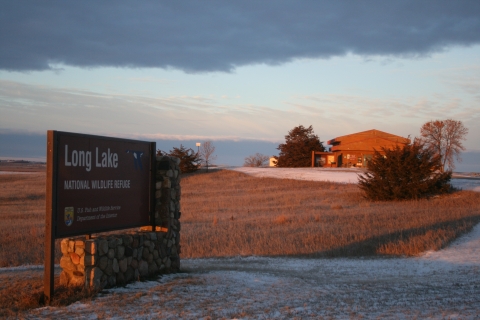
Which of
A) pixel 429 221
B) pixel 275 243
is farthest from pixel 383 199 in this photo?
pixel 275 243

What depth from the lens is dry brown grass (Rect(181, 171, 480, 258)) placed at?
13.5 m

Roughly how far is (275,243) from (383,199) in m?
15.9

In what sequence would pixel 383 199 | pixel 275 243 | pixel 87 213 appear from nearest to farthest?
pixel 87 213, pixel 275 243, pixel 383 199

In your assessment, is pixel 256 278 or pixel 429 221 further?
pixel 429 221

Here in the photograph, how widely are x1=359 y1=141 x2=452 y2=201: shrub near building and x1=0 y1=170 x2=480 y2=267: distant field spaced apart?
101 centimetres

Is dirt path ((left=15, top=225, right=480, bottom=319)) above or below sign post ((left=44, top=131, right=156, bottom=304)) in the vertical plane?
below

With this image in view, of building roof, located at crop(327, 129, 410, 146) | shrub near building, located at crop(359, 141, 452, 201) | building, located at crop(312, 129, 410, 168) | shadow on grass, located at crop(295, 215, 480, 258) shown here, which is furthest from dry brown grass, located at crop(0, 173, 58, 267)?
building roof, located at crop(327, 129, 410, 146)

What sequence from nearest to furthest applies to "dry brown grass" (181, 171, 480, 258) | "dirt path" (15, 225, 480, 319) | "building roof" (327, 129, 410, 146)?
"dirt path" (15, 225, 480, 319) < "dry brown grass" (181, 171, 480, 258) < "building roof" (327, 129, 410, 146)

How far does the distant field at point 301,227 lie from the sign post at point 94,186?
406 centimetres

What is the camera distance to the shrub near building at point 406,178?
1117 inches

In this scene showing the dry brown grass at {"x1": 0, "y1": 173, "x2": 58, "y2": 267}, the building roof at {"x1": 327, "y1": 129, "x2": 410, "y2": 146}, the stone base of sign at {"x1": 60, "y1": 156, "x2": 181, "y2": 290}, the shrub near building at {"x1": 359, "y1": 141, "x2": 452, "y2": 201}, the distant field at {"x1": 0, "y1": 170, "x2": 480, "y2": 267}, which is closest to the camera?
the stone base of sign at {"x1": 60, "y1": 156, "x2": 181, "y2": 290}

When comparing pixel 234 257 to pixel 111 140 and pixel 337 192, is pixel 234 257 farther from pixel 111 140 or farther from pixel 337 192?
pixel 337 192

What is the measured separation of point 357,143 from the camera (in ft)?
210

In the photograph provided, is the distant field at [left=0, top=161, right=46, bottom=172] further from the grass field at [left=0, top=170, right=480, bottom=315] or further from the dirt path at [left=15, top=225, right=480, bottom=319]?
the dirt path at [left=15, top=225, right=480, bottom=319]
